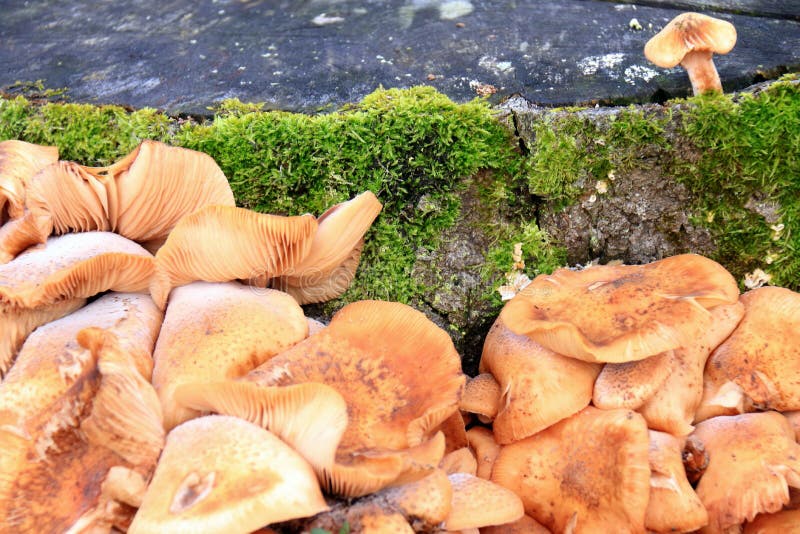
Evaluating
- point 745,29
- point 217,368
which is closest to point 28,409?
point 217,368

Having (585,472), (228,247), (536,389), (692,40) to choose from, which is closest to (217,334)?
(228,247)

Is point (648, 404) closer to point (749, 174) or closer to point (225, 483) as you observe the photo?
point (749, 174)

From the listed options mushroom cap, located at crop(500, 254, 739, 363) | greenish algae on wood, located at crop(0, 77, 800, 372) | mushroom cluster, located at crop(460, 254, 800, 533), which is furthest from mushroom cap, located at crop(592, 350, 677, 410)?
greenish algae on wood, located at crop(0, 77, 800, 372)

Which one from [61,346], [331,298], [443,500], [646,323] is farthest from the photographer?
[331,298]

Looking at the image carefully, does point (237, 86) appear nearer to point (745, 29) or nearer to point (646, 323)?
point (646, 323)

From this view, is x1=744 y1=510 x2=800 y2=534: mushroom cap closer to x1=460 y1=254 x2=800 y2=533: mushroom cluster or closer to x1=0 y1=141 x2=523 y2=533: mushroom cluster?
x1=460 y1=254 x2=800 y2=533: mushroom cluster

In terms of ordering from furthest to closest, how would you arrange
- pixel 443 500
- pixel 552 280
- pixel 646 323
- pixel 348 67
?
pixel 348 67
pixel 552 280
pixel 646 323
pixel 443 500
